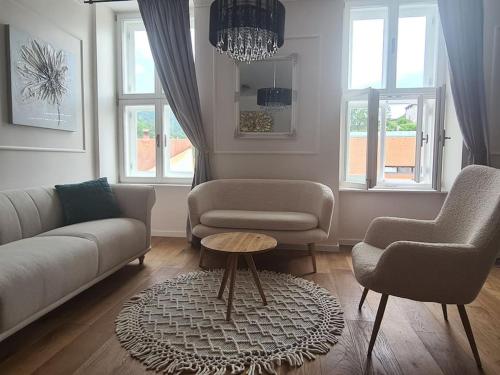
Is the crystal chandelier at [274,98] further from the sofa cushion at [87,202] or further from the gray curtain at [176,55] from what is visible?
the sofa cushion at [87,202]

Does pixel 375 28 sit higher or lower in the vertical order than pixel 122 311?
higher

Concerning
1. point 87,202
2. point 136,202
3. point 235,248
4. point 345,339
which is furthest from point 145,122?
point 345,339

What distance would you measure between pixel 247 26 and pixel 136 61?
2.59 metres

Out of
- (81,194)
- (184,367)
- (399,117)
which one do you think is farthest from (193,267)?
(399,117)

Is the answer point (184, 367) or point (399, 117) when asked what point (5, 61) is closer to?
point (184, 367)

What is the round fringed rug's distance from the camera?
1572 millimetres

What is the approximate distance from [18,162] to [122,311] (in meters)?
1.65

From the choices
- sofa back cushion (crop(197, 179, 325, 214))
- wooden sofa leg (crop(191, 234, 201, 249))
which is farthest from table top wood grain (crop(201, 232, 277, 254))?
wooden sofa leg (crop(191, 234, 201, 249))

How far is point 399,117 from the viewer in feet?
12.1

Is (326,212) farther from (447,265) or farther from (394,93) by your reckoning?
(394,93)

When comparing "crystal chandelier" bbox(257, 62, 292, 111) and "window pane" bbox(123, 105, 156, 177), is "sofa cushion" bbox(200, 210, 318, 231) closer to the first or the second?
"crystal chandelier" bbox(257, 62, 292, 111)

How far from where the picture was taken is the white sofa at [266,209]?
2844 mm

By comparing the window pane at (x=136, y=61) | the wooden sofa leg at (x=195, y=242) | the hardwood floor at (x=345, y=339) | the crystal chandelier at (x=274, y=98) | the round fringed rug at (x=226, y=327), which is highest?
the window pane at (x=136, y=61)

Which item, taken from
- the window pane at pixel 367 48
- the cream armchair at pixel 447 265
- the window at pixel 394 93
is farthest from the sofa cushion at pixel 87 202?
the window pane at pixel 367 48
